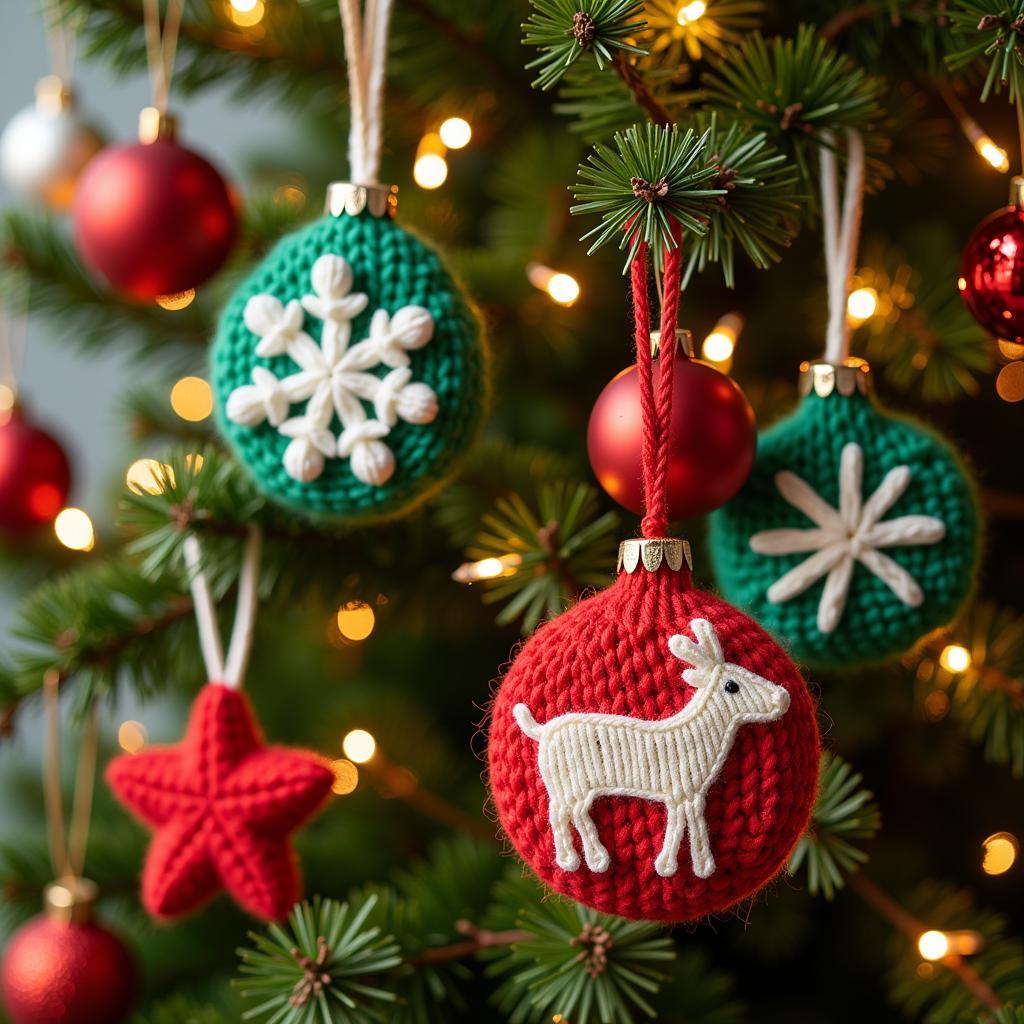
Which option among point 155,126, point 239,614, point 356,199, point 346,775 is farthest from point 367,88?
point 346,775

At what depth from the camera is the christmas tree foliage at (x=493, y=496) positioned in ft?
1.61

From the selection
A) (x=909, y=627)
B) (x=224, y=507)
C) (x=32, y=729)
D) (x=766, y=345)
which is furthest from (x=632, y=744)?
(x=32, y=729)

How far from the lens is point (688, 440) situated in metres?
0.46

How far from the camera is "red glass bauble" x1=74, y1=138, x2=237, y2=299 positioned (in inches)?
25.6

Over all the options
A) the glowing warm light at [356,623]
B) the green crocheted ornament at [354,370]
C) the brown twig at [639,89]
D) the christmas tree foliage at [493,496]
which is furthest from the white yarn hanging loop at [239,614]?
the brown twig at [639,89]

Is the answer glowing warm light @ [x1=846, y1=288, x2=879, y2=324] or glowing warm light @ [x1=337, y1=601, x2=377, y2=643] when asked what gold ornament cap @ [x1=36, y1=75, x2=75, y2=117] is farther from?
glowing warm light @ [x1=846, y1=288, x2=879, y2=324]

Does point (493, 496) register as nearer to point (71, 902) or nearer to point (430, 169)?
point (430, 169)

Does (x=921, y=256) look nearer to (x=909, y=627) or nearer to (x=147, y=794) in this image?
(x=909, y=627)

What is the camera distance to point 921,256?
753 mm

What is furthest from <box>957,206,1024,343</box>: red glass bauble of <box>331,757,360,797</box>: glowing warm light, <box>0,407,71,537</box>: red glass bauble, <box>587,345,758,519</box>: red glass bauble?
<box>0,407,71,537</box>: red glass bauble

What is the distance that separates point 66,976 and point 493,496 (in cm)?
41

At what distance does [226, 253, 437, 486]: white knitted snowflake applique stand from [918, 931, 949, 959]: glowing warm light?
0.40 meters

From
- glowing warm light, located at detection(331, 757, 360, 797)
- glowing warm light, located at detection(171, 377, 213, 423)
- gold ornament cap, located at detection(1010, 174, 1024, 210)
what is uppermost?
glowing warm light, located at detection(171, 377, 213, 423)

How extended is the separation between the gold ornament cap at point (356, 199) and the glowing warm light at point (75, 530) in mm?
352
